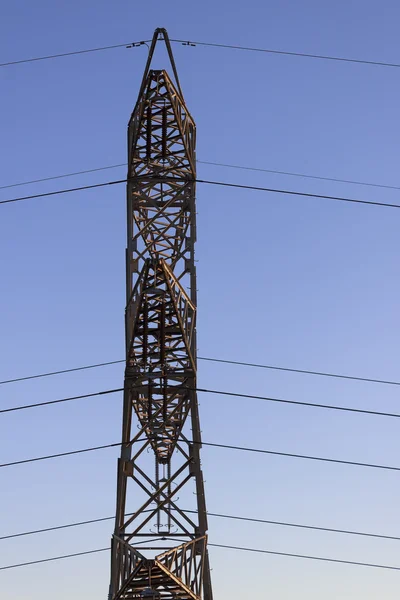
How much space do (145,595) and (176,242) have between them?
11120 mm

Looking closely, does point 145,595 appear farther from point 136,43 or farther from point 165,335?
point 136,43

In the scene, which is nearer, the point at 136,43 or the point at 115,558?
the point at 115,558

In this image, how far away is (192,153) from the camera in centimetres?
4225

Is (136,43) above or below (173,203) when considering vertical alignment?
above

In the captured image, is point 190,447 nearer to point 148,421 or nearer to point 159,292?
point 148,421

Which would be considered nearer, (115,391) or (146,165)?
(115,391)

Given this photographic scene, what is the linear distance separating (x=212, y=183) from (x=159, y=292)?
4.06 m

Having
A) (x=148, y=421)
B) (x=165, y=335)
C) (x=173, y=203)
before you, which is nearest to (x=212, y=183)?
(x=173, y=203)

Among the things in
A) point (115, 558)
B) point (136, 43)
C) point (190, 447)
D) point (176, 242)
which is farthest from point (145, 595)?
point (136, 43)

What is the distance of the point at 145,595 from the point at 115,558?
68.4 inches

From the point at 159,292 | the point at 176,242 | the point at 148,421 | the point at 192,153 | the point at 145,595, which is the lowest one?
the point at 145,595

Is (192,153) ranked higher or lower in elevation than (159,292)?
higher

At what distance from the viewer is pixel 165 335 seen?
1566 inches

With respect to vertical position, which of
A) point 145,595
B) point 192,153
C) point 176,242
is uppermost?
point 192,153
